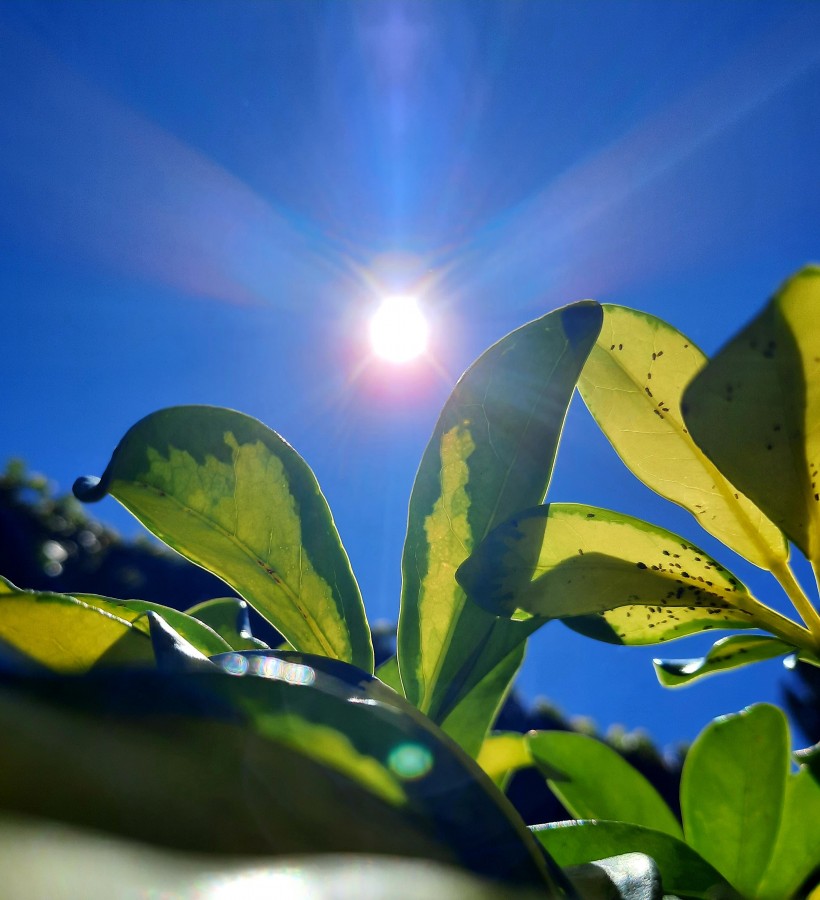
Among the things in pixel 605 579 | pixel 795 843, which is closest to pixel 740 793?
pixel 795 843

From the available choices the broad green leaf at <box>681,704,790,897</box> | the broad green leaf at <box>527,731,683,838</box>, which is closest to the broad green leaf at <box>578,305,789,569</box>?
the broad green leaf at <box>681,704,790,897</box>

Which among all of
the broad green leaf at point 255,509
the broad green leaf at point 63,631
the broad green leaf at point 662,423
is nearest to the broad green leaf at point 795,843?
the broad green leaf at point 662,423

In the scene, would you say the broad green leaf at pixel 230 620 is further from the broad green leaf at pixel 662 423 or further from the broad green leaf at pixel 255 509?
the broad green leaf at pixel 662 423

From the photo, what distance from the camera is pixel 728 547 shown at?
52cm

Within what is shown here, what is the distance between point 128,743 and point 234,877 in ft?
0.27

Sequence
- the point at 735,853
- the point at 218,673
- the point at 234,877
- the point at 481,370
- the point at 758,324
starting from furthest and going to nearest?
the point at 735,853 → the point at 481,370 → the point at 758,324 → the point at 218,673 → the point at 234,877

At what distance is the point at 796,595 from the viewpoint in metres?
0.52

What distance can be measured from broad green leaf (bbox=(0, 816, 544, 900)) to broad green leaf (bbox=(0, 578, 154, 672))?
20 cm

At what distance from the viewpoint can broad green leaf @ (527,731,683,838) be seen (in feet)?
2.27

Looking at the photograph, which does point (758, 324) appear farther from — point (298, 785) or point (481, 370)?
point (298, 785)

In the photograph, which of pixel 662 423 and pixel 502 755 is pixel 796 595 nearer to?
pixel 662 423

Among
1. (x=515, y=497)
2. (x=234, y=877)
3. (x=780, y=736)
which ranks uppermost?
(x=515, y=497)

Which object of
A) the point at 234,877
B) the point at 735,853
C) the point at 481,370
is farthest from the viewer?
the point at 735,853

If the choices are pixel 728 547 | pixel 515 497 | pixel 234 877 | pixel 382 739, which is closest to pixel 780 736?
pixel 728 547
